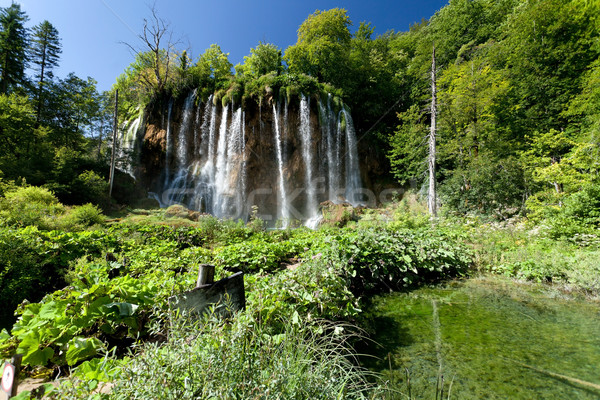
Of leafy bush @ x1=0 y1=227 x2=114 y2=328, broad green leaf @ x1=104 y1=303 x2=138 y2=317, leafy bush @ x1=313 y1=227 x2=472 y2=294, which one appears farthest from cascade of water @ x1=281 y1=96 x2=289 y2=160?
broad green leaf @ x1=104 y1=303 x2=138 y2=317

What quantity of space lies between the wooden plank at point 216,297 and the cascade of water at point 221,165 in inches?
620

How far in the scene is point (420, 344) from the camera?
2789 mm

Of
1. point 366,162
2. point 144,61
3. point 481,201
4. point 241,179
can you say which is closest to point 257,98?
point 241,179

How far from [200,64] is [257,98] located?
7.61 m

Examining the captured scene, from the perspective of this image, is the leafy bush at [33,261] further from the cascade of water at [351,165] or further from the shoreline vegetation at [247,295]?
the cascade of water at [351,165]

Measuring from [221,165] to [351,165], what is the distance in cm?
981

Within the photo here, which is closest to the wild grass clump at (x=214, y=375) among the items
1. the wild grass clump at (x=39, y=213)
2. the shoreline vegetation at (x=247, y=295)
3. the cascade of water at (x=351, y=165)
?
the shoreline vegetation at (x=247, y=295)

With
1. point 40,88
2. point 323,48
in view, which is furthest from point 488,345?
point 40,88

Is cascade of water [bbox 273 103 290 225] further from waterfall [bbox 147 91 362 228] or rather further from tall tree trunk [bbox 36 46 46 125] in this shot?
tall tree trunk [bbox 36 46 46 125]

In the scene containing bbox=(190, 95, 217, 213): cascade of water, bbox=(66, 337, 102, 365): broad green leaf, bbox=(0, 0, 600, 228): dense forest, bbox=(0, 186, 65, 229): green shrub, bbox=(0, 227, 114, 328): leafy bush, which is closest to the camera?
bbox=(66, 337, 102, 365): broad green leaf

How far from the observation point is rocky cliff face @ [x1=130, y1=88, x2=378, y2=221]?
1714cm

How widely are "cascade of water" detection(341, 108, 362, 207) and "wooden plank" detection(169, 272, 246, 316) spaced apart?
15.8 meters

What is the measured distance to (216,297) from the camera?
2.12 metres

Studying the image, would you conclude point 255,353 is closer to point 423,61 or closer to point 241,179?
point 241,179
